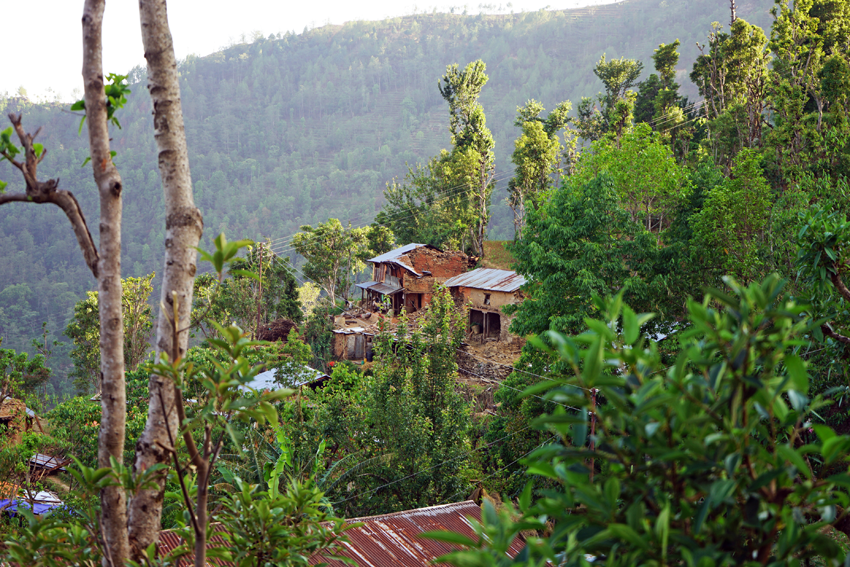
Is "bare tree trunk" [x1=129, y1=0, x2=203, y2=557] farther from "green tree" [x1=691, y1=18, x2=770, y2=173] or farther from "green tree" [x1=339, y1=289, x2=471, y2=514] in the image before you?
"green tree" [x1=691, y1=18, x2=770, y2=173]

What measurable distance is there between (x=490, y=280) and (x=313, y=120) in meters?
98.2

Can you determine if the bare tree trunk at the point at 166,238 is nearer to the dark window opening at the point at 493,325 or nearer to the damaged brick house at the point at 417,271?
the dark window opening at the point at 493,325

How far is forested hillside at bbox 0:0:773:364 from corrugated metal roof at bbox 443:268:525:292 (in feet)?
94.0

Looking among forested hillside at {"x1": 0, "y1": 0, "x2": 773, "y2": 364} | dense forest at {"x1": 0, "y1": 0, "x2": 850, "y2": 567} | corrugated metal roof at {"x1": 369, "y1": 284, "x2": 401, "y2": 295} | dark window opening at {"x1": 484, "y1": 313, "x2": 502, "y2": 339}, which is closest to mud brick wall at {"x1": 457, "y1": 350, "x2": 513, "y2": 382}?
dense forest at {"x1": 0, "y1": 0, "x2": 850, "y2": 567}

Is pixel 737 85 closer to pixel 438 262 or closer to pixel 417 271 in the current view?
pixel 438 262

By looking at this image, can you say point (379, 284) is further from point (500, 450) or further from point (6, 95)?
point (6, 95)

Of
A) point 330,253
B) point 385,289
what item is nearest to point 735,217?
point 385,289

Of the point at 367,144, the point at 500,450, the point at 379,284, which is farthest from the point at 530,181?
the point at 367,144

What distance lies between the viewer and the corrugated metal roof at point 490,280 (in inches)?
972

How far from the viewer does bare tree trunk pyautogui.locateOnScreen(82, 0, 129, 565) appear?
7.29 feet

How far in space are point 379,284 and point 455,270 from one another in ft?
17.0

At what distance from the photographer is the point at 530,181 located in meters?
33.4

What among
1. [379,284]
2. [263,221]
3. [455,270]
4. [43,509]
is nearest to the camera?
[43,509]

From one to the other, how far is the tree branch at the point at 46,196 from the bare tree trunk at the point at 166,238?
0.28 metres
